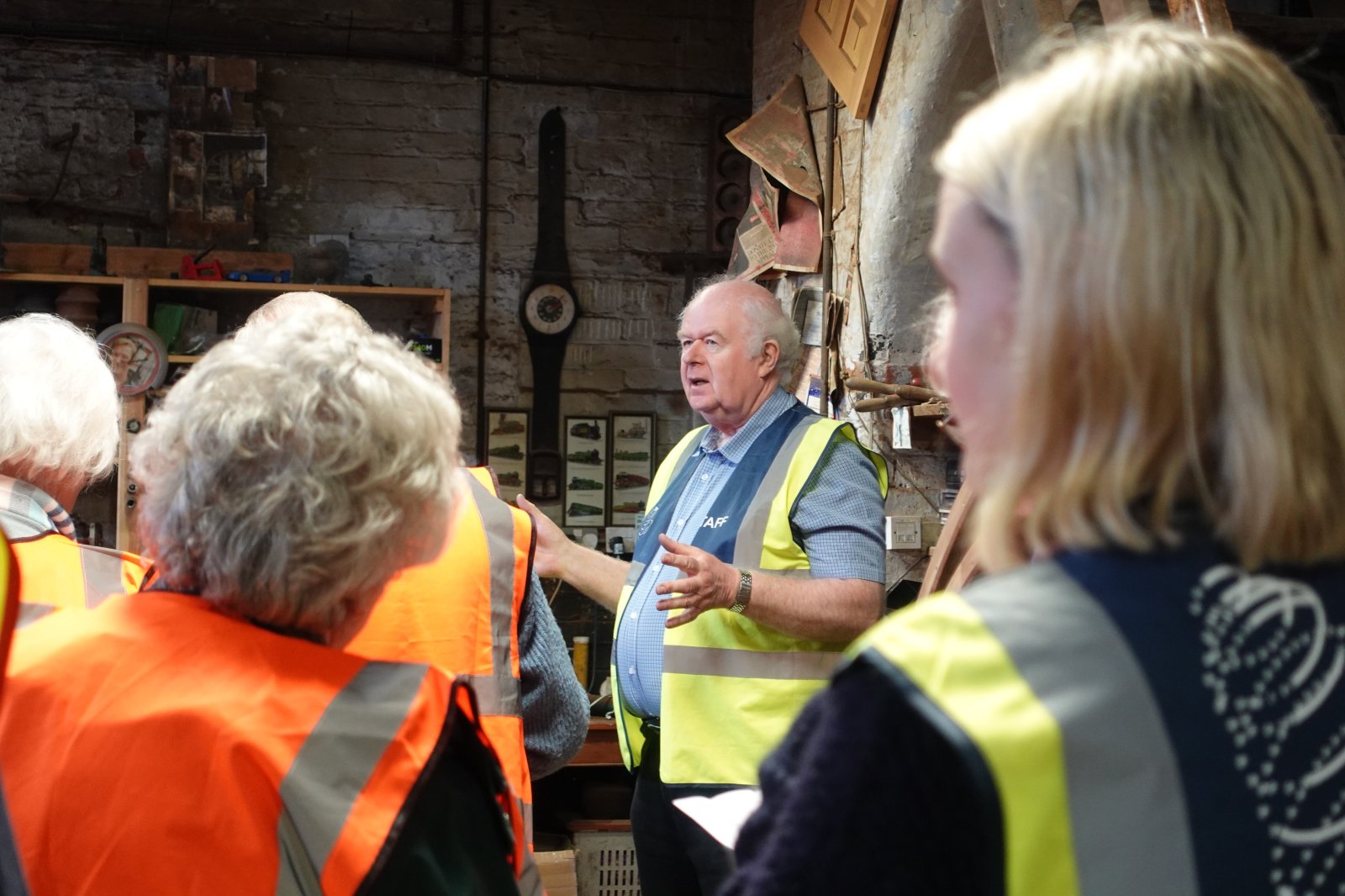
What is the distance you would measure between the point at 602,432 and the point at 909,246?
7.63ft

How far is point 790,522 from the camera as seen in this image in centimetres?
268

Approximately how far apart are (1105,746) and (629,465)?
4.89m

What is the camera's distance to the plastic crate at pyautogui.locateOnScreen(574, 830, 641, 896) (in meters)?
4.09

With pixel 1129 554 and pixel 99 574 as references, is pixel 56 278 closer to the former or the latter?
pixel 99 574

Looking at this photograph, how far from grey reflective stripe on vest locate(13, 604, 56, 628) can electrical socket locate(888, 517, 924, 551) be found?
264cm

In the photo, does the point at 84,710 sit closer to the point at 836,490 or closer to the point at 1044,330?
the point at 1044,330

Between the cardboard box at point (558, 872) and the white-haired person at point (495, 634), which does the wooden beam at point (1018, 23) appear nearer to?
the white-haired person at point (495, 634)

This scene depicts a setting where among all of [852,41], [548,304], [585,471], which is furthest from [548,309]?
[852,41]

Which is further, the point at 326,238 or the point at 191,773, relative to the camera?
the point at 326,238

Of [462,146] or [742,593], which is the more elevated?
[462,146]

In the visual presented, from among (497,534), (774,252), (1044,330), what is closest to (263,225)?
(774,252)

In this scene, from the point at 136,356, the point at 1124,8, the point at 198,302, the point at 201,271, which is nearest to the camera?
the point at 1124,8

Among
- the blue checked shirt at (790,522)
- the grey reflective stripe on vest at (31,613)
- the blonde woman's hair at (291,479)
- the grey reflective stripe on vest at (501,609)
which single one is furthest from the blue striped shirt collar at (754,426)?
the grey reflective stripe on vest at (31,613)

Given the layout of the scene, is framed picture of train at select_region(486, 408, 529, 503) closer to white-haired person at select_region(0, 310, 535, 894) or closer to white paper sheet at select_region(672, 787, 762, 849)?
white-haired person at select_region(0, 310, 535, 894)
